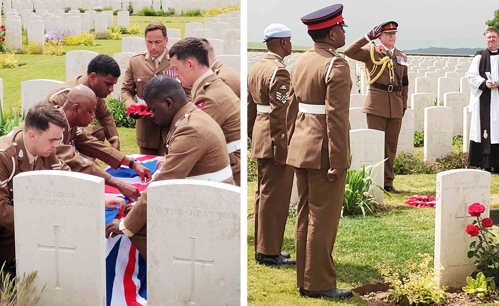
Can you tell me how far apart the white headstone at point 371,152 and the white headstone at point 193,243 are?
2.26 meters

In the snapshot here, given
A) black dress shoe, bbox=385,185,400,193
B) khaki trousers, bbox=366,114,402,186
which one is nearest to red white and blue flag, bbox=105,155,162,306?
black dress shoe, bbox=385,185,400,193

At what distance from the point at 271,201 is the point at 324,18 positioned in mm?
1463

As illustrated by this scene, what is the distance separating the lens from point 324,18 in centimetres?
441

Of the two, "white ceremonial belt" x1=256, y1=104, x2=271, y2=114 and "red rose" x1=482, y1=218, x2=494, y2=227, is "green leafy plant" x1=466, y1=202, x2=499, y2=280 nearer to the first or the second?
"red rose" x1=482, y1=218, x2=494, y2=227

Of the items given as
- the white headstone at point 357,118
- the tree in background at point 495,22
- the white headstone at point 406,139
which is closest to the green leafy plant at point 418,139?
the white headstone at point 406,139

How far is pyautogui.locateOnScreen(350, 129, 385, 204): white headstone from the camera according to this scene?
6.50 m

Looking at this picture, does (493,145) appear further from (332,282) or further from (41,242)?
(41,242)

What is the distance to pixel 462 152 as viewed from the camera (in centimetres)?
907

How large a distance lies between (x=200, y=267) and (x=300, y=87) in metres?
1.04

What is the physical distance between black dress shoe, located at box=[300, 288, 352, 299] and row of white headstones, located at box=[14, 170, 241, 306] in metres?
0.40

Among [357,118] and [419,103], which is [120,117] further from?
[357,118]

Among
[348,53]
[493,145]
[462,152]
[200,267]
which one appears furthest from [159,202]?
[462,152]

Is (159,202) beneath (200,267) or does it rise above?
above

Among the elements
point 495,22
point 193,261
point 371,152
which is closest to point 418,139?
point 495,22
